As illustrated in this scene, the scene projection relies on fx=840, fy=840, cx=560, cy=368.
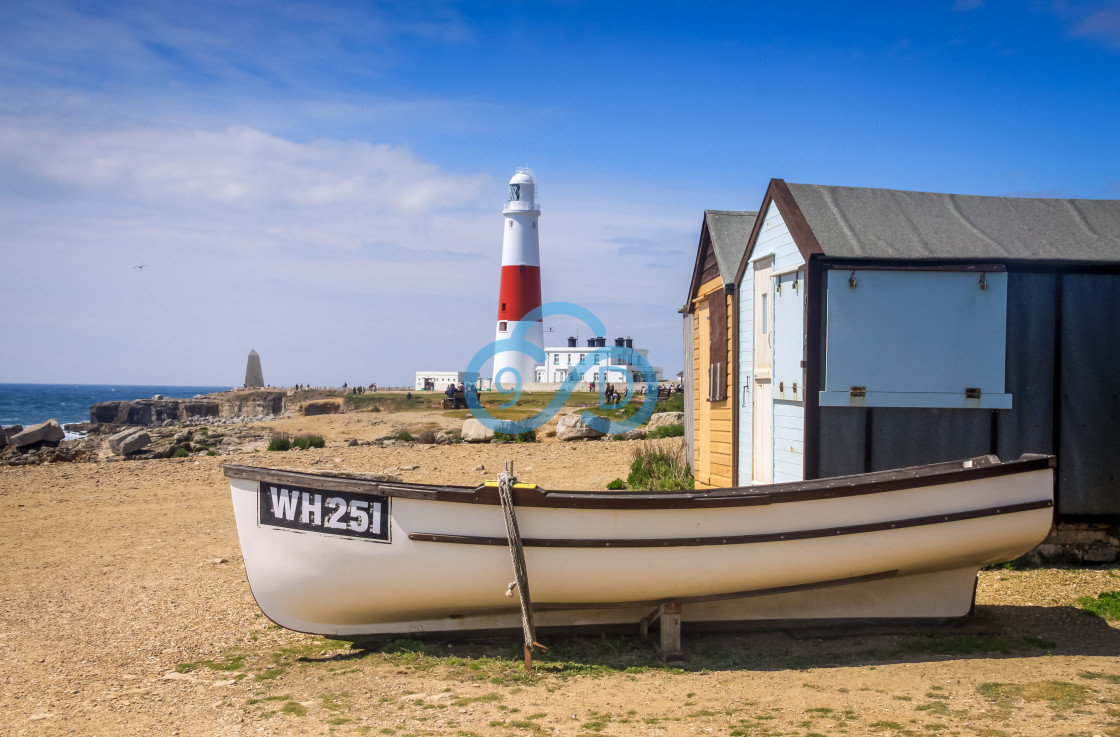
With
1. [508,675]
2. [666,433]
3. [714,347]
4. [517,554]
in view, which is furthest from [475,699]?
[666,433]

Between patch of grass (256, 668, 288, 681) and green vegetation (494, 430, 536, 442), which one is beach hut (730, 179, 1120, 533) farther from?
green vegetation (494, 430, 536, 442)

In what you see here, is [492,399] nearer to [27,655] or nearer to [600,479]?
[600,479]

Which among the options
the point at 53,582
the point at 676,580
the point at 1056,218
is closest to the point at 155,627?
the point at 53,582

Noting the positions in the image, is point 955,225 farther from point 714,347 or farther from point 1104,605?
point 1104,605

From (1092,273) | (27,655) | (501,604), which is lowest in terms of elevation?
(27,655)

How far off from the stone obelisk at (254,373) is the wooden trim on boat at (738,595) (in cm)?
8410

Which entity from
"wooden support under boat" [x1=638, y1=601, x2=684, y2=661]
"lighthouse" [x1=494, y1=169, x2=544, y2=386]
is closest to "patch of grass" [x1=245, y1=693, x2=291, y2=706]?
"wooden support under boat" [x1=638, y1=601, x2=684, y2=661]

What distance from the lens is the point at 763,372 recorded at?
10250 mm

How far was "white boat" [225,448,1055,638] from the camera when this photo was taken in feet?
22.1

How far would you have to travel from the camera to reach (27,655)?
280 inches

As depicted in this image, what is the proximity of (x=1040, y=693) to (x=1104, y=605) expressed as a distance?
2.65 m

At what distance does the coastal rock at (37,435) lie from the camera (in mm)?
26266

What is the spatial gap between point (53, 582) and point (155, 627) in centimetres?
259

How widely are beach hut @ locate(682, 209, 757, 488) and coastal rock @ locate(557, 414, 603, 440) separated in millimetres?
10414
